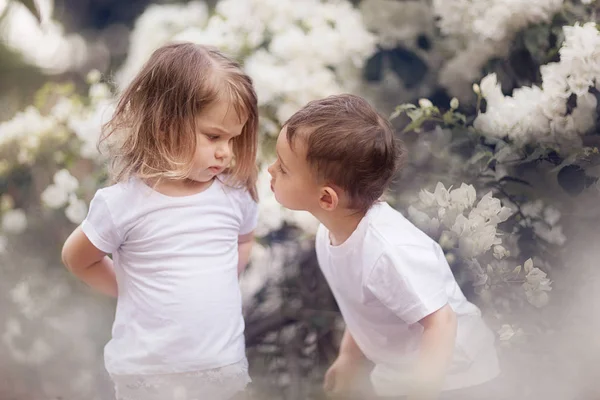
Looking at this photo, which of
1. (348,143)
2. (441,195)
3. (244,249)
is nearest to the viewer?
(348,143)

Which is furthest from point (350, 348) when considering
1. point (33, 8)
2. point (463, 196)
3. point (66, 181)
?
point (33, 8)

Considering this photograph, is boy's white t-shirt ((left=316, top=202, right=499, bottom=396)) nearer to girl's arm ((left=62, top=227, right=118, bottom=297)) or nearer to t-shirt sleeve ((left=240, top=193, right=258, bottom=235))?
t-shirt sleeve ((left=240, top=193, right=258, bottom=235))

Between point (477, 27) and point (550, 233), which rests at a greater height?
point (477, 27)

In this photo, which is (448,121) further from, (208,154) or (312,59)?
(208,154)

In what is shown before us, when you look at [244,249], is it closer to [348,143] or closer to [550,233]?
[348,143]

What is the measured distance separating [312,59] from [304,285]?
1.15 ft

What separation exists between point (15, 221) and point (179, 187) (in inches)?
13.4

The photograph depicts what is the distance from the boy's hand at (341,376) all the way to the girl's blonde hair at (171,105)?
38 cm

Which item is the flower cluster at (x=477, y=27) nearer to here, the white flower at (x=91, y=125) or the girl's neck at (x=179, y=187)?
the girl's neck at (x=179, y=187)

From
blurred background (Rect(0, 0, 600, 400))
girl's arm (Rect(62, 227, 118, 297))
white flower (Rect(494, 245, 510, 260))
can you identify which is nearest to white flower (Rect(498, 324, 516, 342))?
blurred background (Rect(0, 0, 600, 400))

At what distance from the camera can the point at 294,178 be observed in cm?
96

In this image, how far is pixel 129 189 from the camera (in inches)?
38.0

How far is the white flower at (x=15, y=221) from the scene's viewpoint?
116 cm

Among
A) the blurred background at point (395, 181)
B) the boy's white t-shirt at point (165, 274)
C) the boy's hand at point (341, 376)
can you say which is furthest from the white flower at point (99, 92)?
the boy's hand at point (341, 376)
